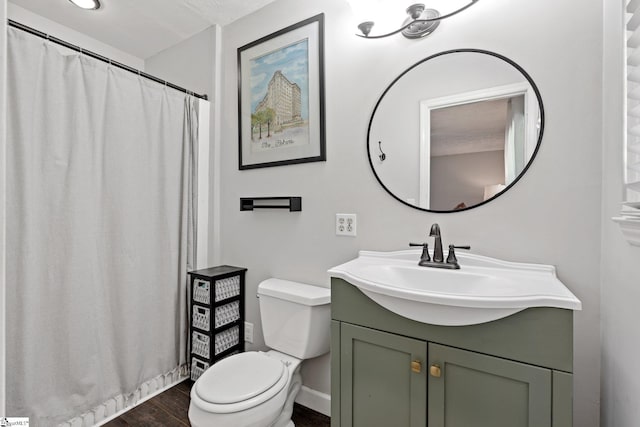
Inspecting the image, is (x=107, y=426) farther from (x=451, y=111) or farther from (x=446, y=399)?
(x=451, y=111)

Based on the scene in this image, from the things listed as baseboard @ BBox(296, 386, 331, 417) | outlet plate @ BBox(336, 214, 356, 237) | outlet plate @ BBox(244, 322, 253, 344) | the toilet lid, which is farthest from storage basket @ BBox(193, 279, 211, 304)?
outlet plate @ BBox(336, 214, 356, 237)

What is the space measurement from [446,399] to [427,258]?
0.53m

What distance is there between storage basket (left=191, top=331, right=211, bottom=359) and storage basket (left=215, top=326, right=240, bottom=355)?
6 cm

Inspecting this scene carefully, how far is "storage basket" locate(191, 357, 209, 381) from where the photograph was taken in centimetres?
188

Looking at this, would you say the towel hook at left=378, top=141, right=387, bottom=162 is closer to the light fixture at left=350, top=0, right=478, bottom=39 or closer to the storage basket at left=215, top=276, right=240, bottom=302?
the light fixture at left=350, top=0, right=478, bottom=39

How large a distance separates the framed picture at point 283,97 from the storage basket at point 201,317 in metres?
0.98

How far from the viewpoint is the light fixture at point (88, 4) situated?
1.90m

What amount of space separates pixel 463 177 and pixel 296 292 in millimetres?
1019

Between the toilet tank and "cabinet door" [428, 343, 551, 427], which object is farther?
the toilet tank

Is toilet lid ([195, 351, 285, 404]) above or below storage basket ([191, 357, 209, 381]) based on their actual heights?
above

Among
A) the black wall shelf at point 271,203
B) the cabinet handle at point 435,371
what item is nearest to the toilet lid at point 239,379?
the cabinet handle at point 435,371

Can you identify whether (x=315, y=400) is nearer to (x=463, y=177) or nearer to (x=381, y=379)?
(x=381, y=379)

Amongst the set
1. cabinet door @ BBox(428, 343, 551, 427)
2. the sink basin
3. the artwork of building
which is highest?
the artwork of building

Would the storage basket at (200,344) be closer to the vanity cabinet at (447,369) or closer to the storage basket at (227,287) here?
the storage basket at (227,287)
